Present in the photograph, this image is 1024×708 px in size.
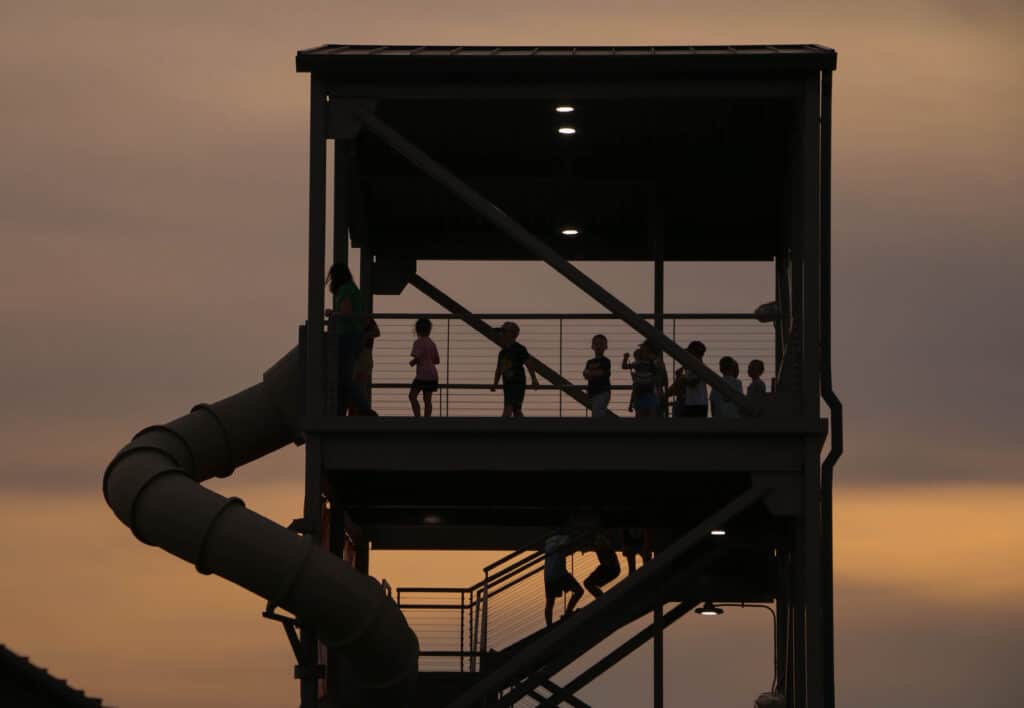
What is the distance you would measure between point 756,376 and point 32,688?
9750 millimetres

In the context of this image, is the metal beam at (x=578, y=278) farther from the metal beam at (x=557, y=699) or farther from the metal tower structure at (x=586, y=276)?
the metal beam at (x=557, y=699)

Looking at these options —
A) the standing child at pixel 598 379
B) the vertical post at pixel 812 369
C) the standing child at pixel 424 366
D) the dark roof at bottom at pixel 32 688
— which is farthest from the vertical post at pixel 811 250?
the dark roof at bottom at pixel 32 688

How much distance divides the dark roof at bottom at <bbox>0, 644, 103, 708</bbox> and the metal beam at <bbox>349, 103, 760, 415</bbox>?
8.03 meters

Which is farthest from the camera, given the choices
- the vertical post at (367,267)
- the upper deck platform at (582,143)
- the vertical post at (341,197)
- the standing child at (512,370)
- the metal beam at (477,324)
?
the vertical post at (367,267)

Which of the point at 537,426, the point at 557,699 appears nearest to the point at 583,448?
the point at 537,426

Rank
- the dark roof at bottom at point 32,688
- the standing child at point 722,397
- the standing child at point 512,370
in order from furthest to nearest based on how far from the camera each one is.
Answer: the dark roof at bottom at point 32,688 < the standing child at point 722,397 < the standing child at point 512,370

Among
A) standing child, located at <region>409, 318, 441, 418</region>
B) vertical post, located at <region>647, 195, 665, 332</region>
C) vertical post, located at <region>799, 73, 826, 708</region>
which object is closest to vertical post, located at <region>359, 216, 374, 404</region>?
vertical post, located at <region>647, 195, 665, 332</region>

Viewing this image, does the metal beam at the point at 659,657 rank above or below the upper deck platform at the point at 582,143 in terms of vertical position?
below

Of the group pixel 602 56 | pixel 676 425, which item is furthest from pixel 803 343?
pixel 602 56

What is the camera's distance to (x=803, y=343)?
30.3 metres

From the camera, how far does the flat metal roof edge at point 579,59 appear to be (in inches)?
1196

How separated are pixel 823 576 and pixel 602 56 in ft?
21.3

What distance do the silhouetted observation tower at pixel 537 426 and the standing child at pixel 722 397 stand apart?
0.11 meters

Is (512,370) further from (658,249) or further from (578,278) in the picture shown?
(658,249)
